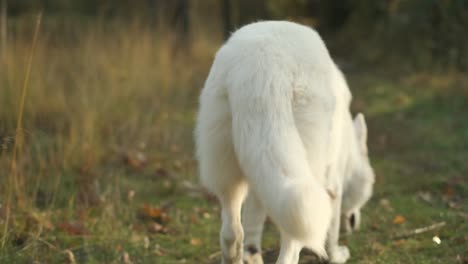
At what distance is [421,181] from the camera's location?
6.06 metres

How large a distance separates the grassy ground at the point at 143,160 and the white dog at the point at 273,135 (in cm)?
95

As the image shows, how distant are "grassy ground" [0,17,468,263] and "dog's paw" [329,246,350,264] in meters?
0.07

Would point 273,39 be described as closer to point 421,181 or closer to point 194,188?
point 194,188

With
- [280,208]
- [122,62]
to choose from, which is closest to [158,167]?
[122,62]

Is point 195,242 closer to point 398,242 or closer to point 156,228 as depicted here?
point 156,228

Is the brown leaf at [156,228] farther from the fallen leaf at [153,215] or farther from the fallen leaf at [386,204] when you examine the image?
the fallen leaf at [386,204]

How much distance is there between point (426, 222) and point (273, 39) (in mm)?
2301

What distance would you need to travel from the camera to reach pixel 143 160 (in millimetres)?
6469

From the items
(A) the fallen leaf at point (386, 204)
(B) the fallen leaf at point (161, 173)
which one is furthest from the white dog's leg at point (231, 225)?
(B) the fallen leaf at point (161, 173)

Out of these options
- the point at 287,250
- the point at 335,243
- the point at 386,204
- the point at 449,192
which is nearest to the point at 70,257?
the point at 287,250

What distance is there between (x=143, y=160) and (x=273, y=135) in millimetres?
3680

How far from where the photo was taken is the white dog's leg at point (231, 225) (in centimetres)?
349

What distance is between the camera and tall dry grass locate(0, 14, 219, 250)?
5629 mm

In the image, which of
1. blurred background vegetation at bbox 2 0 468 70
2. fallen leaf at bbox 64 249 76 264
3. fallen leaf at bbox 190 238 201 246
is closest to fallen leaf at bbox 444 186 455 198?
fallen leaf at bbox 190 238 201 246
